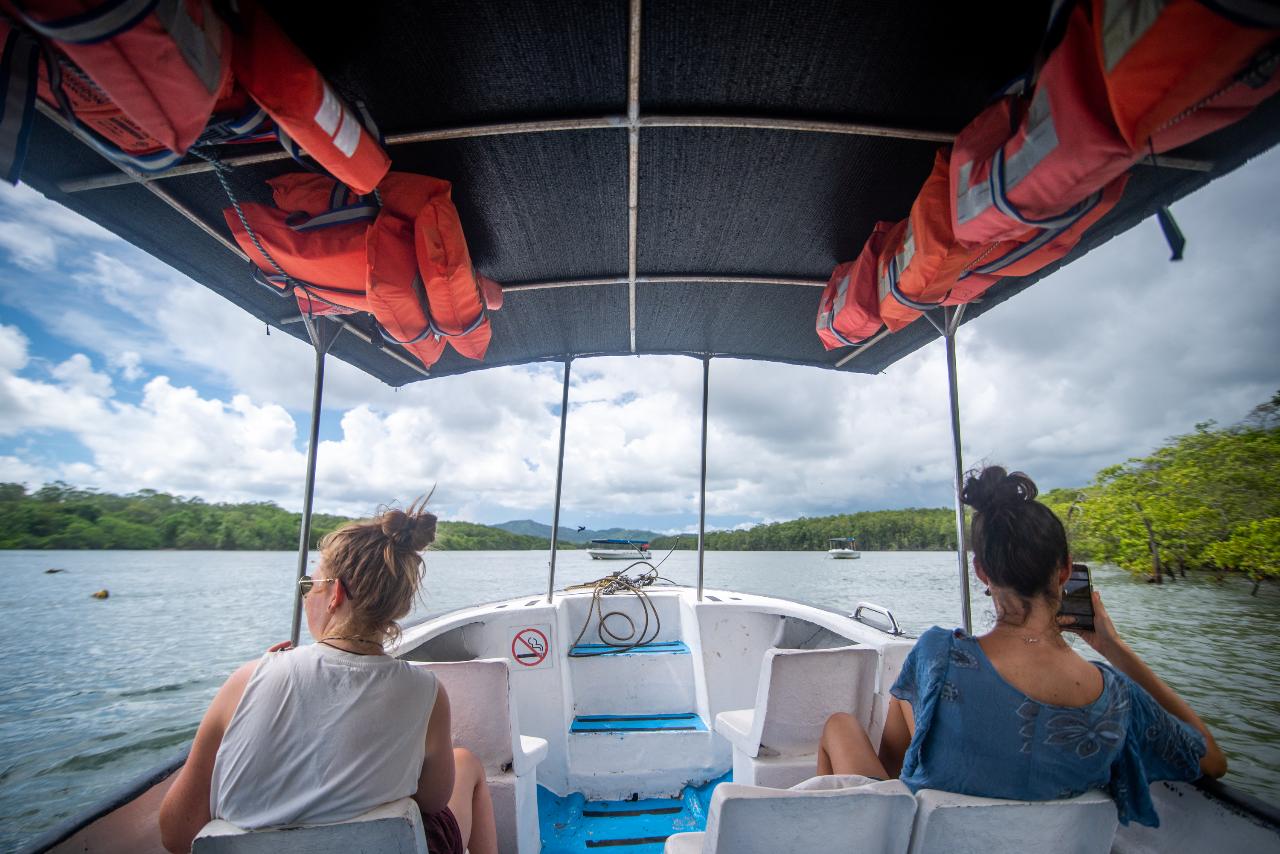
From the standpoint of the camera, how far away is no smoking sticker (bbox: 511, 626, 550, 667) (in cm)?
293

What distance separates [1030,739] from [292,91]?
6.72ft

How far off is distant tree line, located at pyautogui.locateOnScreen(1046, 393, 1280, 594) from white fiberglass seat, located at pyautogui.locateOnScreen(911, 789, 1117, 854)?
60.4ft

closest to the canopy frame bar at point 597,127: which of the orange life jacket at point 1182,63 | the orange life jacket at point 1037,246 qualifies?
the orange life jacket at point 1037,246

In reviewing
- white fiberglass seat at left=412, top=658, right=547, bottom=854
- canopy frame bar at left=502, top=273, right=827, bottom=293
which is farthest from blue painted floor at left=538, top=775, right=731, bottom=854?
canopy frame bar at left=502, top=273, right=827, bottom=293

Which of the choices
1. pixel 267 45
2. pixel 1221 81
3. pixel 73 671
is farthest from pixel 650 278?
pixel 73 671

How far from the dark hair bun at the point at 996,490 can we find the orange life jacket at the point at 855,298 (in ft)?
3.71

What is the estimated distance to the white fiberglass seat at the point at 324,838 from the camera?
2.80 feet

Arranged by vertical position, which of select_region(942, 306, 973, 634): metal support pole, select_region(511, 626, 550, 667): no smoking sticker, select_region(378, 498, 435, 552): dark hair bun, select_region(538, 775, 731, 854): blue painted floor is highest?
select_region(942, 306, 973, 634): metal support pole

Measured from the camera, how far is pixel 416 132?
175 centimetres

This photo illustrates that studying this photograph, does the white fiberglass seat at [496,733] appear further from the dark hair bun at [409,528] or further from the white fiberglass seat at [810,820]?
the white fiberglass seat at [810,820]

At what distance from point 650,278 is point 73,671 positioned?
43.3 ft

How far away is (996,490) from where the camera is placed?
1177mm

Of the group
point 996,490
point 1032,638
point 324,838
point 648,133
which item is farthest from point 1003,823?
point 648,133

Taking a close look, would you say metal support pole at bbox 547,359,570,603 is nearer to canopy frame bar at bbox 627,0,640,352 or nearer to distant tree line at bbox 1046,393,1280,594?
canopy frame bar at bbox 627,0,640,352
